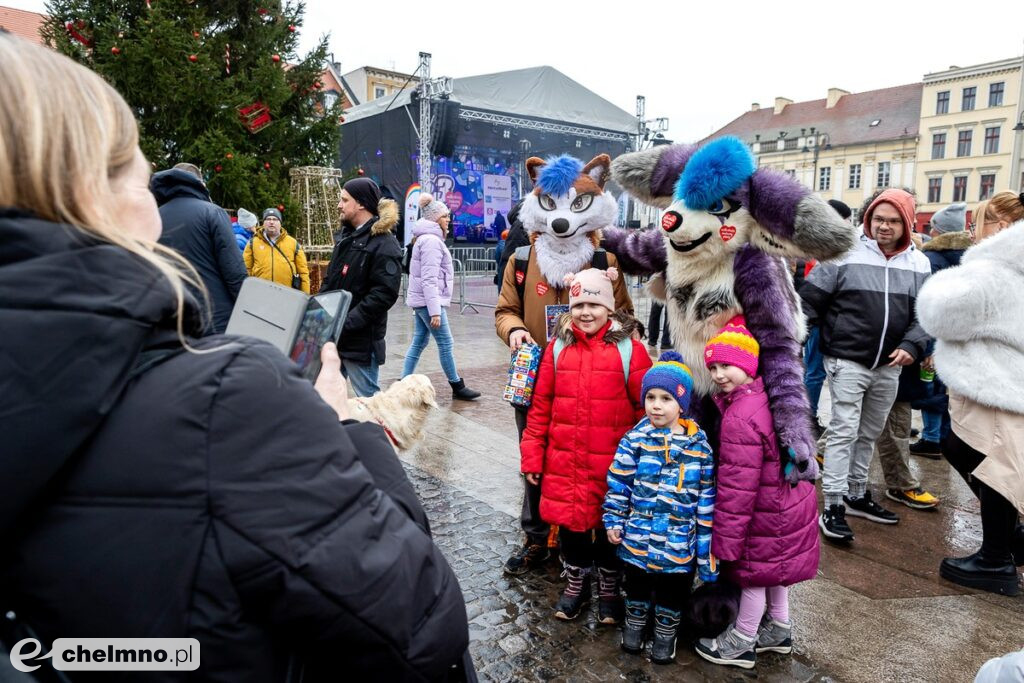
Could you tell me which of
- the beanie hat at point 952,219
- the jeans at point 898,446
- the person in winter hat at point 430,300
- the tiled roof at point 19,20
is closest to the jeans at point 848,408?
the jeans at point 898,446

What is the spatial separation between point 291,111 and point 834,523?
10.4 meters

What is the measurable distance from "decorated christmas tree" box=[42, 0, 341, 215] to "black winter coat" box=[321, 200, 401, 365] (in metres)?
5.66

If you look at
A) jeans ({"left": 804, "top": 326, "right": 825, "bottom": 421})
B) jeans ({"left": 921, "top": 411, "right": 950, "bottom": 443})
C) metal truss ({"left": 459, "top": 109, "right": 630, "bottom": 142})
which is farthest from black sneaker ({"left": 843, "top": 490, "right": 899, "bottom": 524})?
metal truss ({"left": 459, "top": 109, "right": 630, "bottom": 142})

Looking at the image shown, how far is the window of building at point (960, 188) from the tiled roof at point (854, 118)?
5.28 metres

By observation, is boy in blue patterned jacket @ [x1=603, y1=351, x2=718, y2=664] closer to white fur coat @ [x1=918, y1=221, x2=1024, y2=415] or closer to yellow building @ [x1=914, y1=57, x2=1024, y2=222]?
white fur coat @ [x1=918, y1=221, x2=1024, y2=415]

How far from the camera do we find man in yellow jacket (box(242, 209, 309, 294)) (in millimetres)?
7098

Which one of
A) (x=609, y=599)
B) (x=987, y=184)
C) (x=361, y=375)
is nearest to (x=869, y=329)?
(x=609, y=599)

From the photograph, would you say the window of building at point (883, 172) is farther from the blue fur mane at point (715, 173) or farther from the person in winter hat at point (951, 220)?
the blue fur mane at point (715, 173)

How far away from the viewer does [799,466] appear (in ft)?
9.14

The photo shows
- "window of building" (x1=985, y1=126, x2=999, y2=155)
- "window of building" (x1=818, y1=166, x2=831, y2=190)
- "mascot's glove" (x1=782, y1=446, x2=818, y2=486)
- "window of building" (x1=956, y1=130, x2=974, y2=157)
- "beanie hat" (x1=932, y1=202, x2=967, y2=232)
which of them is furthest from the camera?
"window of building" (x1=818, y1=166, x2=831, y2=190)

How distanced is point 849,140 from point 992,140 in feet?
35.2

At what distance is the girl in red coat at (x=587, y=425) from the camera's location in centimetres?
318

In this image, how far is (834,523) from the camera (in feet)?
13.6

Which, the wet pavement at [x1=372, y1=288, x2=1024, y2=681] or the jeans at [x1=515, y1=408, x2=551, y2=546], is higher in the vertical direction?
the jeans at [x1=515, y1=408, x2=551, y2=546]
